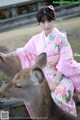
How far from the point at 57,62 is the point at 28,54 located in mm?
455

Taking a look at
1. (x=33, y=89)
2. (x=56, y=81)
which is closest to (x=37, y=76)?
(x=33, y=89)

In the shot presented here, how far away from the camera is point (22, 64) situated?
525cm

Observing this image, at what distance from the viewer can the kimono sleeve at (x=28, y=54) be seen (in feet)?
17.0

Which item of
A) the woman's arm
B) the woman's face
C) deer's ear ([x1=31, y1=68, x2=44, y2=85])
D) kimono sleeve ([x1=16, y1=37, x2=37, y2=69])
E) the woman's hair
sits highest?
the woman's hair

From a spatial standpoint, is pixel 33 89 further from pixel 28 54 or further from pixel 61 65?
pixel 28 54

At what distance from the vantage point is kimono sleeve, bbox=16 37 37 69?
203 inches

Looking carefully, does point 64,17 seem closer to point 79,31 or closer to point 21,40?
point 79,31

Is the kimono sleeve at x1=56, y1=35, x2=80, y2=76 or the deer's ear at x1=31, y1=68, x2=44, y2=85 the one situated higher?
the deer's ear at x1=31, y1=68, x2=44, y2=85

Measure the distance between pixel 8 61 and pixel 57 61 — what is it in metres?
0.72

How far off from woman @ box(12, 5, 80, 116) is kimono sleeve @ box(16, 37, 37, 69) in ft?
0.15

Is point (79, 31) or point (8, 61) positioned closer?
point (8, 61)

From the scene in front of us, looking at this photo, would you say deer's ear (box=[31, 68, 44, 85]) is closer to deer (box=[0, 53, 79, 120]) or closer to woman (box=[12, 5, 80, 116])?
deer (box=[0, 53, 79, 120])

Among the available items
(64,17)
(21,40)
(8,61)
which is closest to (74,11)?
(64,17)

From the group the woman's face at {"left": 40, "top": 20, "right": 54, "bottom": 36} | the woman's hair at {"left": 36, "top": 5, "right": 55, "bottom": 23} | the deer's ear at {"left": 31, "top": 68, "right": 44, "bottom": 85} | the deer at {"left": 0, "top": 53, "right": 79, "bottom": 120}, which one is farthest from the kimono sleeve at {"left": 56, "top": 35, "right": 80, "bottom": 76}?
the deer's ear at {"left": 31, "top": 68, "right": 44, "bottom": 85}
